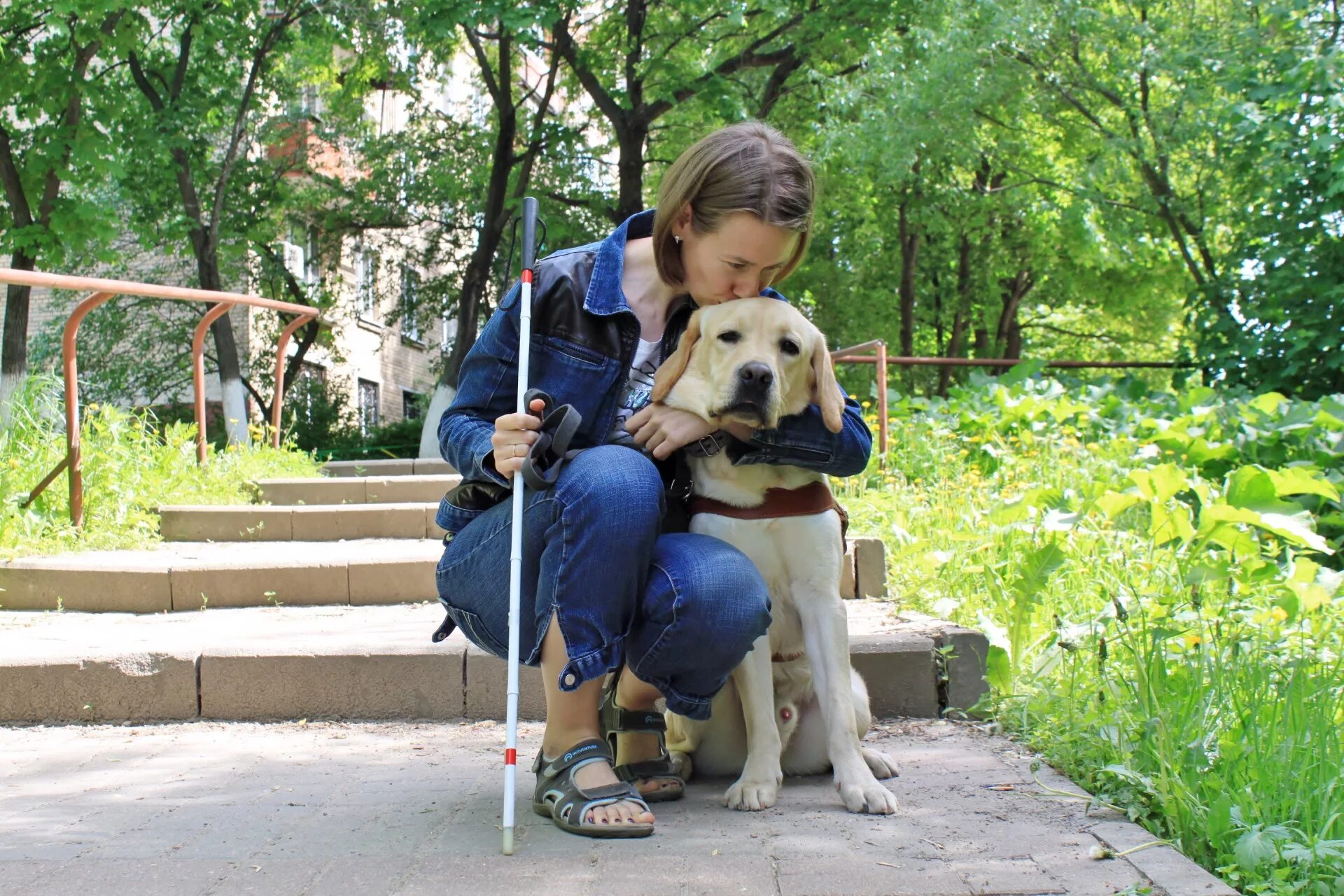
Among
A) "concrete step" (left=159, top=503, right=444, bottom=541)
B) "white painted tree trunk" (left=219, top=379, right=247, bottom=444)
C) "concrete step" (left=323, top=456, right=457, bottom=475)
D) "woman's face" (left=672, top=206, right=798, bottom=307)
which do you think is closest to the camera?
"woman's face" (left=672, top=206, right=798, bottom=307)

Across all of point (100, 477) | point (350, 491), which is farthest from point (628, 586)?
point (350, 491)

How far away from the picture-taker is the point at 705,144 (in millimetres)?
2711

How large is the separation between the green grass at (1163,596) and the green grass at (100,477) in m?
3.84

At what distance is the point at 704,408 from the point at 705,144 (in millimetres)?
643

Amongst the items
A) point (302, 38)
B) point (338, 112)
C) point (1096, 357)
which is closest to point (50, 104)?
point (302, 38)

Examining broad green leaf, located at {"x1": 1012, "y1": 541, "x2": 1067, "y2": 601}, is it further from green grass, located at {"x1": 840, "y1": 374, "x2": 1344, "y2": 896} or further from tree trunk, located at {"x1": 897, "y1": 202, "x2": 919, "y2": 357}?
tree trunk, located at {"x1": 897, "y1": 202, "x2": 919, "y2": 357}


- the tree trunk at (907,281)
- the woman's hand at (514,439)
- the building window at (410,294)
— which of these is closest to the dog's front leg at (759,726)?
the woman's hand at (514,439)

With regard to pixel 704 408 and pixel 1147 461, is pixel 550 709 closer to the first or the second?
pixel 704 408

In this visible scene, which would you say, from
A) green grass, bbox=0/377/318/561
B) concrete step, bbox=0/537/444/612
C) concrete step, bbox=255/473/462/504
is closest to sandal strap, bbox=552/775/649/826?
concrete step, bbox=0/537/444/612

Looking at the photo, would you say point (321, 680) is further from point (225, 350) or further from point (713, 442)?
point (225, 350)

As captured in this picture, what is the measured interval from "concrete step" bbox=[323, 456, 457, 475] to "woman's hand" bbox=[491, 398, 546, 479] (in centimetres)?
651

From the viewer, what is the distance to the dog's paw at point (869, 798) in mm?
2467

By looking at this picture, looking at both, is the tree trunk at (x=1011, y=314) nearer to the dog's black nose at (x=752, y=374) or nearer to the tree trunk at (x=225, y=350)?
the tree trunk at (x=225, y=350)

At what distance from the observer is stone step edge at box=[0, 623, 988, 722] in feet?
12.0
